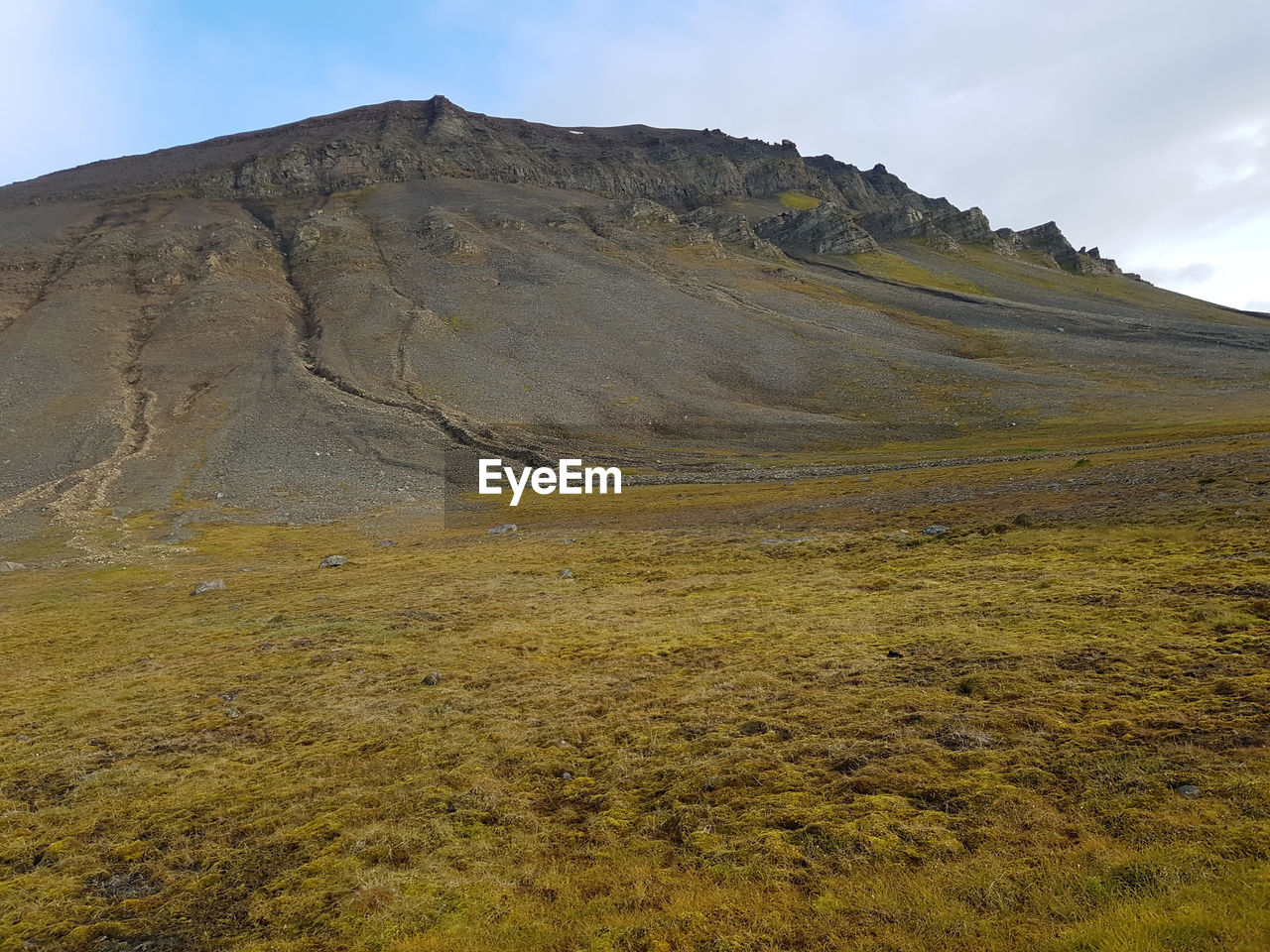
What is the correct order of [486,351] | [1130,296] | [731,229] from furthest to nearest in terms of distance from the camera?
[1130,296] < [731,229] < [486,351]

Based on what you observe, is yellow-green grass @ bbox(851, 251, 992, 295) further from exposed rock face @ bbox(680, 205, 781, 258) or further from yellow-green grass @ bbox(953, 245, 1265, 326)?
exposed rock face @ bbox(680, 205, 781, 258)

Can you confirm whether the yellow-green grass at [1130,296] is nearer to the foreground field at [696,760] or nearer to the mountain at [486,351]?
the mountain at [486,351]

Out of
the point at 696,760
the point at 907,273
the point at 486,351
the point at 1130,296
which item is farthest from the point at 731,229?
the point at 696,760

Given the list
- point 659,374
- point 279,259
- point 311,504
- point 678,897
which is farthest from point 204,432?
point 678,897

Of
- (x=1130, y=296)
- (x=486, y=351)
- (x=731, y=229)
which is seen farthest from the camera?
(x=1130, y=296)

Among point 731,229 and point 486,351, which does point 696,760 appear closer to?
point 486,351

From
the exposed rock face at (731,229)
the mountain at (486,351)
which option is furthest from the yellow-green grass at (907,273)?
the exposed rock face at (731,229)
